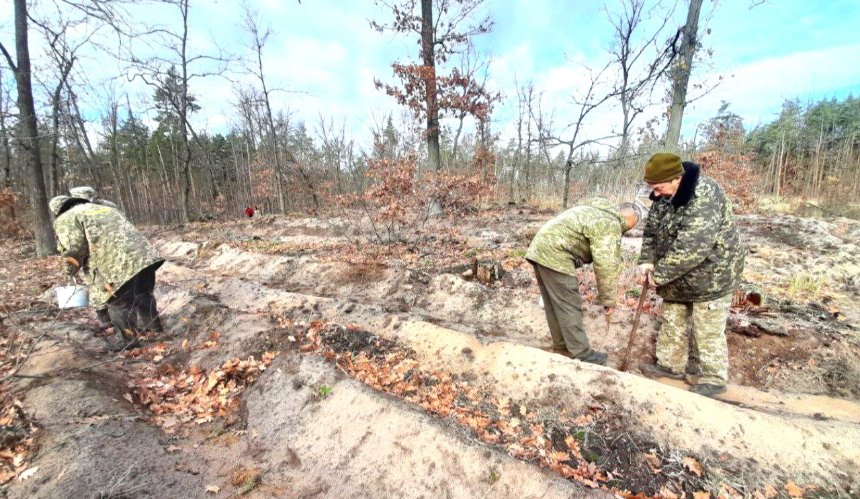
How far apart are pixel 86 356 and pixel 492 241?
7.93m

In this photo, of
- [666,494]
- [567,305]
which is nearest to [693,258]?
[567,305]

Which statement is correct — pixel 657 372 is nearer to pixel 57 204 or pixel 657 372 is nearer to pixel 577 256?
pixel 577 256

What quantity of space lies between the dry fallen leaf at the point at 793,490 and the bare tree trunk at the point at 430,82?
37.4 feet

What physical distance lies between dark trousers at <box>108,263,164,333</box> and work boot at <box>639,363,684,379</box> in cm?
575

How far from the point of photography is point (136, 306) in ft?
15.2

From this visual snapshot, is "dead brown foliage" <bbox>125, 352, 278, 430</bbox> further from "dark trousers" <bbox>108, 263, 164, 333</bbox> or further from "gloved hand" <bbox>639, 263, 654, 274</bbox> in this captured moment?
"gloved hand" <bbox>639, 263, 654, 274</bbox>

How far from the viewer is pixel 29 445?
2471 millimetres

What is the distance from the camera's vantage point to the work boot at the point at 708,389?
345cm

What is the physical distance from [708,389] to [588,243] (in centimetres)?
171

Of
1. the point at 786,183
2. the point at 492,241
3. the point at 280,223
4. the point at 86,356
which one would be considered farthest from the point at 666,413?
the point at 786,183

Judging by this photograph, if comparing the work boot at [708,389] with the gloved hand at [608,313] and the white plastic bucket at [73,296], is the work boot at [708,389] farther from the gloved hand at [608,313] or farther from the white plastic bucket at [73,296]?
the white plastic bucket at [73,296]

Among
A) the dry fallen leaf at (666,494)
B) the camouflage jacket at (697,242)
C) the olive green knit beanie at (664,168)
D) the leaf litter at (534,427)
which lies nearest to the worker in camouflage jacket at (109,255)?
the leaf litter at (534,427)

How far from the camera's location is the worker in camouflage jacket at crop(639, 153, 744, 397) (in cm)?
319

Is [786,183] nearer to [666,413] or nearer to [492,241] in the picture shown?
[492,241]
